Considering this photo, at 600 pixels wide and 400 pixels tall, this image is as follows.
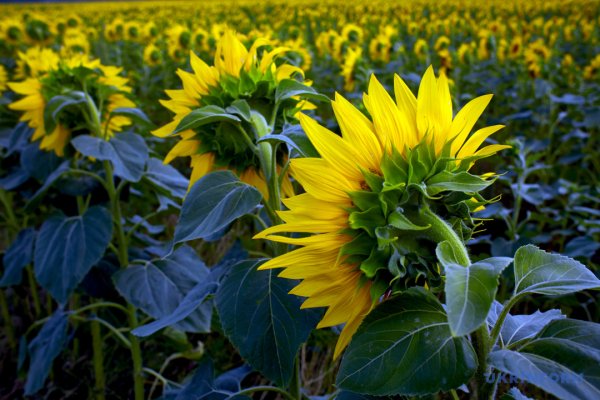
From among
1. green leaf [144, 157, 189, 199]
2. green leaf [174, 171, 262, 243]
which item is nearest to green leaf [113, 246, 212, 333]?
green leaf [144, 157, 189, 199]

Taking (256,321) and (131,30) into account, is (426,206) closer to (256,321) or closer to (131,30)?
(256,321)

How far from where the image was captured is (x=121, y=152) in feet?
4.35

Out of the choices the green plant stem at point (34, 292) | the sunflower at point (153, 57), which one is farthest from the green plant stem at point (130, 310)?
the sunflower at point (153, 57)

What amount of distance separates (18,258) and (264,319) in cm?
110

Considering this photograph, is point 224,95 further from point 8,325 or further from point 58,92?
point 8,325

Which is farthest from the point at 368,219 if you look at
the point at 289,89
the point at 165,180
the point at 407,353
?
the point at 165,180

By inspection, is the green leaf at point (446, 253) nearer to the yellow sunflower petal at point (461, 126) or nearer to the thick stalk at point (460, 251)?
the thick stalk at point (460, 251)

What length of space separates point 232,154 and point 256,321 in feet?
0.84

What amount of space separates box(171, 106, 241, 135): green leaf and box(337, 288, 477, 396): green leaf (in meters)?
0.33

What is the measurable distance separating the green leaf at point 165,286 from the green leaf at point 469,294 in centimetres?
86

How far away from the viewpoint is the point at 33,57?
7.06 ft

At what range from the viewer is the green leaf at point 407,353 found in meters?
0.49

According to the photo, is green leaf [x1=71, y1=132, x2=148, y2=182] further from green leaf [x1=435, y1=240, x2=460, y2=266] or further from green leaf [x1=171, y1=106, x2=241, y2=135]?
green leaf [x1=435, y1=240, x2=460, y2=266]

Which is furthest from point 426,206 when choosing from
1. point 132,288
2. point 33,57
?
point 33,57
